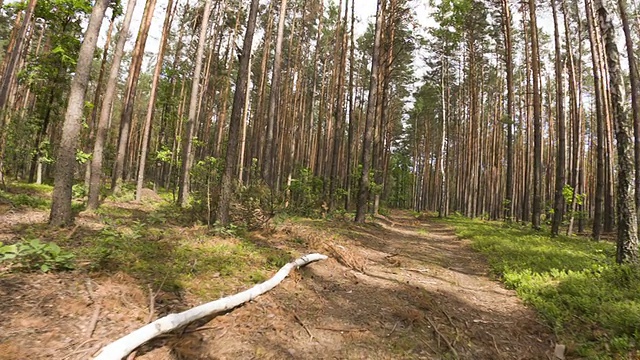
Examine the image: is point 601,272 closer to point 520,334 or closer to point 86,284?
point 520,334

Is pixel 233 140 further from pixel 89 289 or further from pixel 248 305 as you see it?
pixel 89 289

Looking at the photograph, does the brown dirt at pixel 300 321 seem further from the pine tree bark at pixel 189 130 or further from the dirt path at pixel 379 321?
the pine tree bark at pixel 189 130

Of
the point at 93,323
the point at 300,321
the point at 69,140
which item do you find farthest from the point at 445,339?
the point at 69,140

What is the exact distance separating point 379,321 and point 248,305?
69.6 inches

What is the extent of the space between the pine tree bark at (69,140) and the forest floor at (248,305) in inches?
15.7

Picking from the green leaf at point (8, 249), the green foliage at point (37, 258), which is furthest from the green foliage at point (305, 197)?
the green leaf at point (8, 249)

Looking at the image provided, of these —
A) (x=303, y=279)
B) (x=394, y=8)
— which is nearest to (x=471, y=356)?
(x=303, y=279)

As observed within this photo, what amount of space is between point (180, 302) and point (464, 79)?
91.9 ft

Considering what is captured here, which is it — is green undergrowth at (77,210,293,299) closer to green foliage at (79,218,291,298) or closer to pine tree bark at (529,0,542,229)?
green foliage at (79,218,291,298)

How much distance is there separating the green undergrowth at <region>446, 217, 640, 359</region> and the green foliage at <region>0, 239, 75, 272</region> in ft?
20.6

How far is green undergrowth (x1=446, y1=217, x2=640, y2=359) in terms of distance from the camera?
375 cm

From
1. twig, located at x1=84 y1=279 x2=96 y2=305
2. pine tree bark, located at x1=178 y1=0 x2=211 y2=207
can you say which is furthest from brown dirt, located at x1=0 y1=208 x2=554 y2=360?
pine tree bark, located at x1=178 y1=0 x2=211 y2=207

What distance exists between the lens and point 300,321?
4.00 metres

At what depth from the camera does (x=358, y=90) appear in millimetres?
29062
